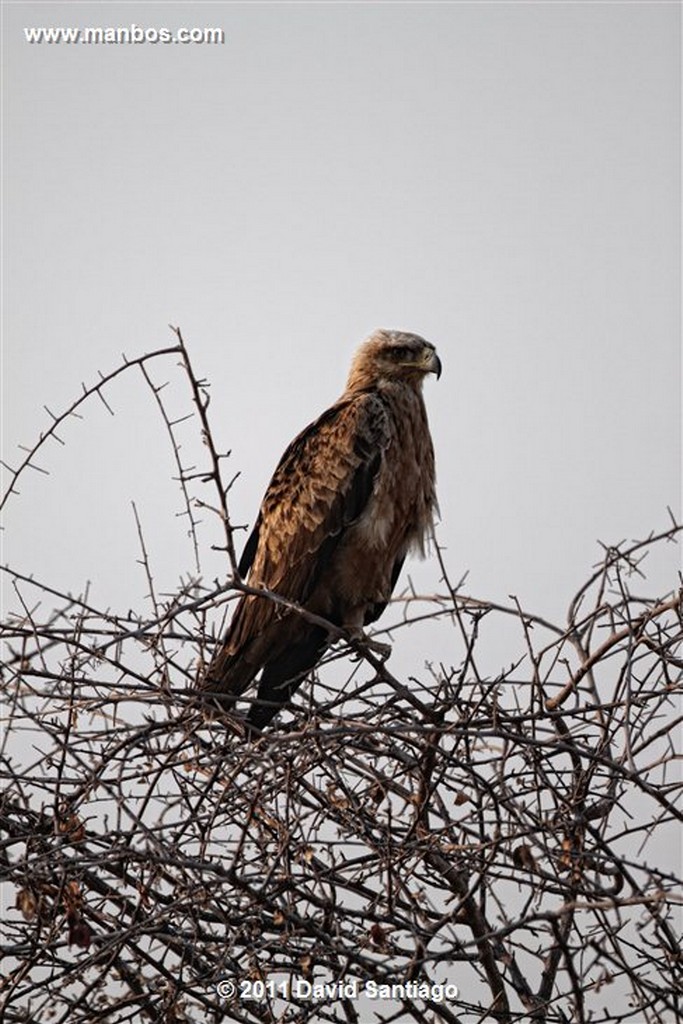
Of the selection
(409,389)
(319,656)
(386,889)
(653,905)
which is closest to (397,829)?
(386,889)

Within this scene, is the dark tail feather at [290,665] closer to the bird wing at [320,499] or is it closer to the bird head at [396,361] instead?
the bird wing at [320,499]

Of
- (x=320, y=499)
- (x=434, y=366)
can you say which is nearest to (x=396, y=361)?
(x=434, y=366)

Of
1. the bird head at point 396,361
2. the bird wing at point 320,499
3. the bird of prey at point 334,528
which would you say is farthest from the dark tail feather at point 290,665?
the bird head at point 396,361

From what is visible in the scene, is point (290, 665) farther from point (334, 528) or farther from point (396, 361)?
point (396, 361)

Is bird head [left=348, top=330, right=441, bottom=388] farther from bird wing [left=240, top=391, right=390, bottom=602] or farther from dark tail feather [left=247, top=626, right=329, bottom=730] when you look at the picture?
dark tail feather [left=247, top=626, right=329, bottom=730]

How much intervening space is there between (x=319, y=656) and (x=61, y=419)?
1.89 meters

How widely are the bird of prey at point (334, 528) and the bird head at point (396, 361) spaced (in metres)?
0.03

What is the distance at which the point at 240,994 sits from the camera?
11.1 ft

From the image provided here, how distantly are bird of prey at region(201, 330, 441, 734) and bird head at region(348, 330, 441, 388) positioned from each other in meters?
0.03

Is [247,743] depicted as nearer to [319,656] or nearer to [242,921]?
[242,921]

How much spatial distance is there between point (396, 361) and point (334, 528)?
0.86m

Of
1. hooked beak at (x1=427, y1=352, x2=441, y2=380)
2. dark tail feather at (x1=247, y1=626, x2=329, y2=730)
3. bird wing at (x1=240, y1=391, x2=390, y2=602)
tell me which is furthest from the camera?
hooked beak at (x1=427, y1=352, x2=441, y2=380)

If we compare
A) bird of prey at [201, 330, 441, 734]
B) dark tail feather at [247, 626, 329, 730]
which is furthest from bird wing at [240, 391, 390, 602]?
dark tail feather at [247, 626, 329, 730]

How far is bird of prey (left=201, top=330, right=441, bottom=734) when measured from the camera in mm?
4785
